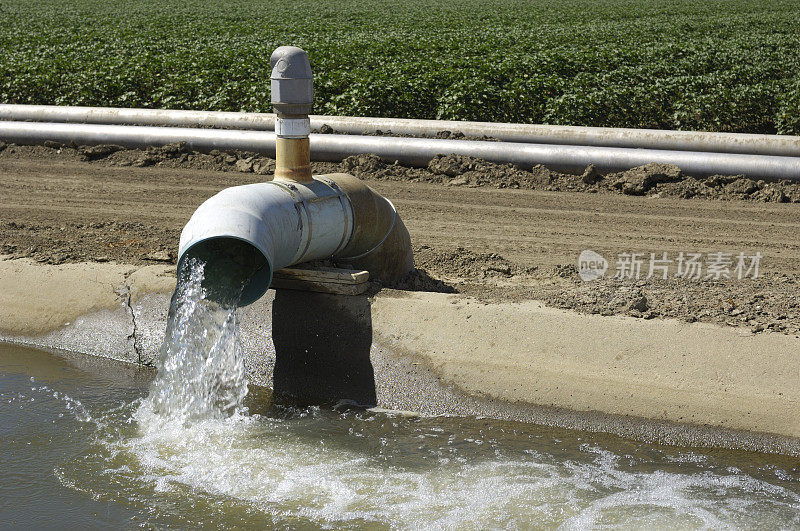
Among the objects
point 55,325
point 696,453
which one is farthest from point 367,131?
point 696,453

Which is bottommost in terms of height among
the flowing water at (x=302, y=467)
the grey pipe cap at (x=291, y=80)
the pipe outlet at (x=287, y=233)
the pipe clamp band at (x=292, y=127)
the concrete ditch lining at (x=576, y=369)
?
the flowing water at (x=302, y=467)

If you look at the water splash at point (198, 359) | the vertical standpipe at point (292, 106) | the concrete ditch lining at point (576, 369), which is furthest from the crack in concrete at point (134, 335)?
the vertical standpipe at point (292, 106)

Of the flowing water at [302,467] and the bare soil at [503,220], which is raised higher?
the bare soil at [503,220]

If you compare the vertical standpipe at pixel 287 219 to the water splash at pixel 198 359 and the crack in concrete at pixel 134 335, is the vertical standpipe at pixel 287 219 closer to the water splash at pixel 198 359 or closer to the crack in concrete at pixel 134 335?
the water splash at pixel 198 359

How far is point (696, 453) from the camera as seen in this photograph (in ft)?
18.1

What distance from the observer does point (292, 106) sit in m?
6.36

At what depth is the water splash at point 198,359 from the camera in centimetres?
618

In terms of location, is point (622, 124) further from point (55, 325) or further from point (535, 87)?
point (55, 325)

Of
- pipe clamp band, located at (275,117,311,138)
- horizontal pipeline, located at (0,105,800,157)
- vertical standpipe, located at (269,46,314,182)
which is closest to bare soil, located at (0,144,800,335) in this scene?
horizontal pipeline, located at (0,105,800,157)

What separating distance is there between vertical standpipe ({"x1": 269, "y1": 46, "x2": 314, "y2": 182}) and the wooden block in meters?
0.70

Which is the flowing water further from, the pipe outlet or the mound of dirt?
the mound of dirt

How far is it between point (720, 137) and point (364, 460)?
7173 millimetres

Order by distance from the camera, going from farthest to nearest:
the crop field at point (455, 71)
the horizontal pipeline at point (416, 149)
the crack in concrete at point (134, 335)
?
the crop field at point (455, 71) < the horizontal pipeline at point (416, 149) < the crack in concrete at point (134, 335)

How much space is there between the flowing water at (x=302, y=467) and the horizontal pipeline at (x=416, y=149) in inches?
211
